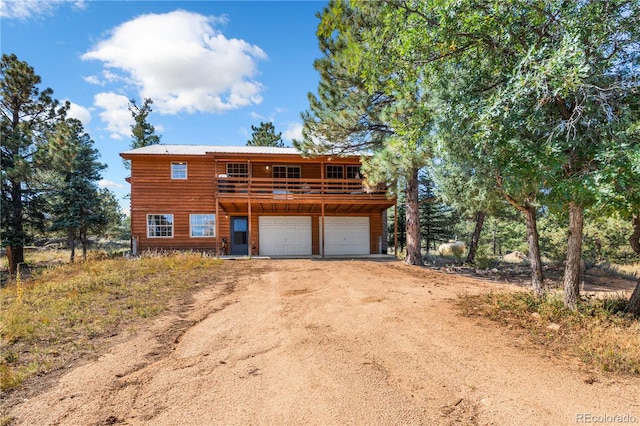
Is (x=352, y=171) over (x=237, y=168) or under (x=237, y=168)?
under

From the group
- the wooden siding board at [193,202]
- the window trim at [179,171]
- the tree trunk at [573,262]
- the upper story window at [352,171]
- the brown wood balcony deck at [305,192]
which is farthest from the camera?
the upper story window at [352,171]

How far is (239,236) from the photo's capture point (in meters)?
17.3

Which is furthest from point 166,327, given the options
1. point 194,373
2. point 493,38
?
point 493,38

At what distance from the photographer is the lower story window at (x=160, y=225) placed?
54.2 feet

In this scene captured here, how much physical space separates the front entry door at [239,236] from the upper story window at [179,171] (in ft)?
11.5

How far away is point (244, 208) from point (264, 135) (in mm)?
20334

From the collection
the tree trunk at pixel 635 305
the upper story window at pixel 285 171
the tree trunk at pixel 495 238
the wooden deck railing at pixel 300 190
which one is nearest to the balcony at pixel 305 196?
the wooden deck railing at pixel 300 190

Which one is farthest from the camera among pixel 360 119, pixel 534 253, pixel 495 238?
pixel 495 238

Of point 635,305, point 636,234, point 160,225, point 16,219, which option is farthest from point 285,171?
point 635,305

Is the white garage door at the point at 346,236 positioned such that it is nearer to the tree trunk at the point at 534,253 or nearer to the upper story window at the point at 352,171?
the upper story window at the point at 352,171

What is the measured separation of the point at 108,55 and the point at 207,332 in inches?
307

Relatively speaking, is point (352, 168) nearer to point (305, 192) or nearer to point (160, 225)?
point (305, 192)

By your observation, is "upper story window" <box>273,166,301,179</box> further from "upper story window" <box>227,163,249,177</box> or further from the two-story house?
"upper story window" <box>227,163,249,177</box>

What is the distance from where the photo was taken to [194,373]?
3.46 meters
